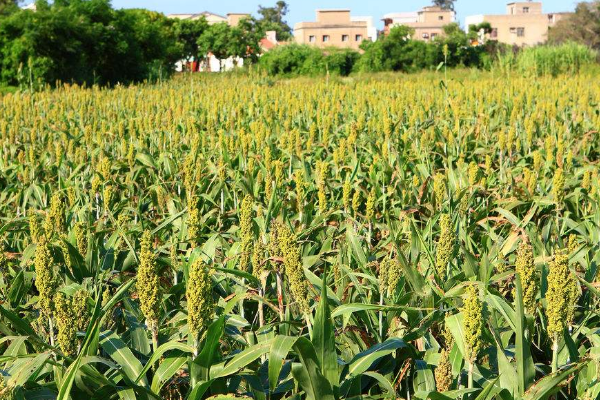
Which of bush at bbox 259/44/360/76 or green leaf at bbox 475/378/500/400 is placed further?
bush at bbox 259/44/360/76

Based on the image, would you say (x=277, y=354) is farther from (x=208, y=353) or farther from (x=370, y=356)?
(x=370, y=356)

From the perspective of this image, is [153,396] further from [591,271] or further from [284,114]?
[284,114]

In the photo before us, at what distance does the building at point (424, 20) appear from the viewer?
2904 inches

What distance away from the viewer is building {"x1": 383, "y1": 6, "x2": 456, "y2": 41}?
7375cm

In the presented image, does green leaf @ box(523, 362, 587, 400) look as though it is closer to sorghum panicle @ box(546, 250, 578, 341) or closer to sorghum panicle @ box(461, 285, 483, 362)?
sorghum panicle @ box(546, 250, 578, 341)

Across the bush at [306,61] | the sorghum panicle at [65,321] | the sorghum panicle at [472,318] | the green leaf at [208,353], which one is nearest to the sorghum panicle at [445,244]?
the sorghum panicle at [472,318]

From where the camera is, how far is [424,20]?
8212 cm

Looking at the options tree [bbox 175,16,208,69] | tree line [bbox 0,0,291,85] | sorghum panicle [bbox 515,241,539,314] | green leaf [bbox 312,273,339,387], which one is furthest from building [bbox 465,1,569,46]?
green leaf [bbox 312,273,339,387]

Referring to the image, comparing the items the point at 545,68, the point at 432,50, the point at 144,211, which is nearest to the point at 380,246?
the point at 144,211

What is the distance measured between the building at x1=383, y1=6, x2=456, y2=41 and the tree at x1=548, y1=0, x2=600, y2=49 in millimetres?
23078

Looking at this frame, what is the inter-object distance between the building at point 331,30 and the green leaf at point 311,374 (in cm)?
6802

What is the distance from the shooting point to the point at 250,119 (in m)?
7.45

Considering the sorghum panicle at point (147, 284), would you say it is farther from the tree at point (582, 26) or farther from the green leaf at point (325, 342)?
the tree at point (582, 26)

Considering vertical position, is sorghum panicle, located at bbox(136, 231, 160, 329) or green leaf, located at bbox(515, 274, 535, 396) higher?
sorghum panicle, located at bbox(136, 231, 160, 329)
